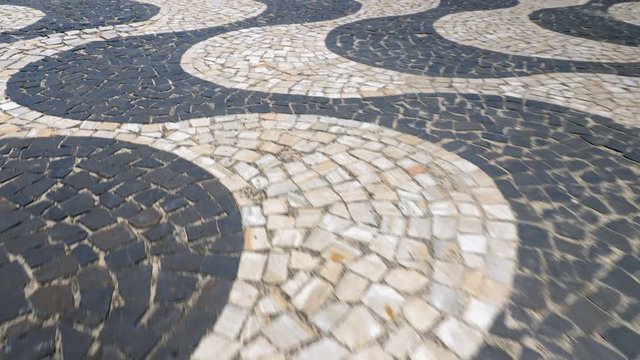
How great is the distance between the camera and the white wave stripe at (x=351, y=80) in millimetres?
6188

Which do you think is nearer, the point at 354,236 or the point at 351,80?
the point at 354,236

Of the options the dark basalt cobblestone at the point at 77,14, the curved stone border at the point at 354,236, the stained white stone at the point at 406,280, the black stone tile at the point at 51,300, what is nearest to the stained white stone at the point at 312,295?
the curved stone border at the point at 354,236

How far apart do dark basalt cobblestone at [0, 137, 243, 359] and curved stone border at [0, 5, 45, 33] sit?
19.4ft

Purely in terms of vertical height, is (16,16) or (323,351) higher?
(323,351)

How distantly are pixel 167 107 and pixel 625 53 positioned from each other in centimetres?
840

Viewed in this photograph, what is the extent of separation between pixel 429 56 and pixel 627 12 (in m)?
7.29

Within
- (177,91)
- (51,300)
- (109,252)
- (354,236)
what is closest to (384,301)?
(354,236)

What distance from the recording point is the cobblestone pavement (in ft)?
9.30

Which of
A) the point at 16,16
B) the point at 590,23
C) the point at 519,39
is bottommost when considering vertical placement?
the point at 16,16

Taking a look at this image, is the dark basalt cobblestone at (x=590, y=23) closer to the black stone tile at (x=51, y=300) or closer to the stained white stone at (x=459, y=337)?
the stained white stone at (x=459, y=337)

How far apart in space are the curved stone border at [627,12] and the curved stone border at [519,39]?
61.3 inches

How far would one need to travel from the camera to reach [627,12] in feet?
36.6

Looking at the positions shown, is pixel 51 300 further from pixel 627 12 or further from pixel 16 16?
pixel 627 12

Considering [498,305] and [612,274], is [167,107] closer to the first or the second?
[498,305]
